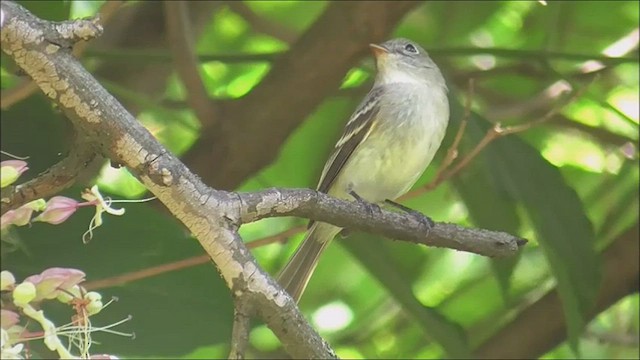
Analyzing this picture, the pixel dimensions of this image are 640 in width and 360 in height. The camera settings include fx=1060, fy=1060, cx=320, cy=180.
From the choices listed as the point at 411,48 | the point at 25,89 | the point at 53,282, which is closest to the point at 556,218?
the point at 411,48

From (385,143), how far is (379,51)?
0.23m

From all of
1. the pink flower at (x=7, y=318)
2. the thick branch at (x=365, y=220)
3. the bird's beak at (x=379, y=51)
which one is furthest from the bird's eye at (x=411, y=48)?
the pink flower at (x=7, y=318)

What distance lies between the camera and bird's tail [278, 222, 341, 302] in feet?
7.22

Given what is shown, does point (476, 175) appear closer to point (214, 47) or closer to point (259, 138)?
point (259, 138)

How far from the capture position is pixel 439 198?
2.58m

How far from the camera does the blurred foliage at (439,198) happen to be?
1918 mm

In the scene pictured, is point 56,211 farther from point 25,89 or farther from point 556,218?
point 556,218

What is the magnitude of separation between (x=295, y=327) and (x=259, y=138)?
1.26 m

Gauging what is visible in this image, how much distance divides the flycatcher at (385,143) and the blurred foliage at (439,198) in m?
0.07

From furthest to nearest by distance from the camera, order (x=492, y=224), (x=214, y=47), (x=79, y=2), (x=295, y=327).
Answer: (x=214, y=47)
(x=79, y=2)
(x=492, y=224)
(x=295, y=327)

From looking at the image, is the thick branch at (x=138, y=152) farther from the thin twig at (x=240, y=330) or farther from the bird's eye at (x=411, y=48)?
the bird's eye at (x=411, y=48)

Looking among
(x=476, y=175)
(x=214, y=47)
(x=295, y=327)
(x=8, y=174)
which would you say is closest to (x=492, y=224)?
(x=476, y=175)

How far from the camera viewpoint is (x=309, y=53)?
2.30 meters

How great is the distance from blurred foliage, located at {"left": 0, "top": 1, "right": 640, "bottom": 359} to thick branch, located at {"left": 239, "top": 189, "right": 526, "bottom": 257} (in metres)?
0.52
